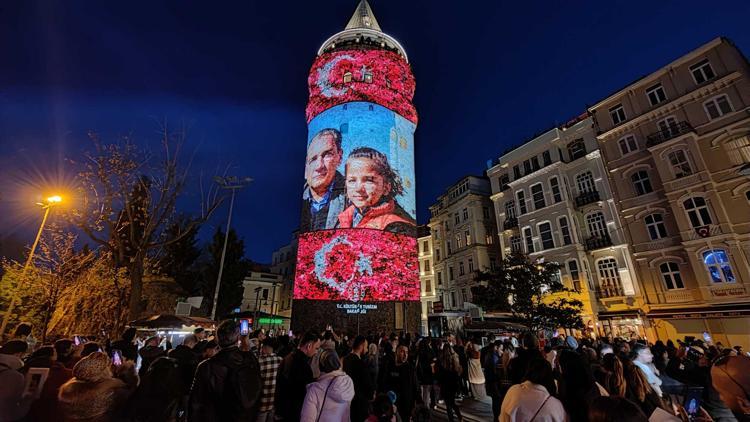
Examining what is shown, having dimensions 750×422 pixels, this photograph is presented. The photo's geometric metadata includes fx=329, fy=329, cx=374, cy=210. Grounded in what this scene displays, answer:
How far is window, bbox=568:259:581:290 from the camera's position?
24.2m

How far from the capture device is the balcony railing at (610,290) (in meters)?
22.7

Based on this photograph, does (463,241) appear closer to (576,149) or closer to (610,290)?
(576,149)

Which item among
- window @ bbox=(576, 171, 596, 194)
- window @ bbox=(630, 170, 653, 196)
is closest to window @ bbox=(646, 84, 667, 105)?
window @ bbox=(630, 170, 653, 196)

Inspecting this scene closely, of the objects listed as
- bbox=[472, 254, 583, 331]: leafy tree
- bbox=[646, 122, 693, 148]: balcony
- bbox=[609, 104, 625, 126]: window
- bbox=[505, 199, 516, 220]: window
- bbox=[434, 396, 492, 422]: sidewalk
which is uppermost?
bbox=[609, 104, 625, 126]: window

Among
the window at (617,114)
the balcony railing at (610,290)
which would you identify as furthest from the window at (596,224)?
the window at (617,114)

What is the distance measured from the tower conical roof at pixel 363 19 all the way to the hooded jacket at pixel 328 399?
39.0 meters

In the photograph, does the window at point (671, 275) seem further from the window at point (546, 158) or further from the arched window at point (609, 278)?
the window at point (546, 158)

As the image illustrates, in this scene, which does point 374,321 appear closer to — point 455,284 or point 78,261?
point 455,284

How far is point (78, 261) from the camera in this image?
830 inches

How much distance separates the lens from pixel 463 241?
37.8m

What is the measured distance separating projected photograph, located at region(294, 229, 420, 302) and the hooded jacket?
73.3 feet

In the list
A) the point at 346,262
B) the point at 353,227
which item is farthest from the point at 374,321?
the point at 353,227

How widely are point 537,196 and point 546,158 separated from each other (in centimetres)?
350

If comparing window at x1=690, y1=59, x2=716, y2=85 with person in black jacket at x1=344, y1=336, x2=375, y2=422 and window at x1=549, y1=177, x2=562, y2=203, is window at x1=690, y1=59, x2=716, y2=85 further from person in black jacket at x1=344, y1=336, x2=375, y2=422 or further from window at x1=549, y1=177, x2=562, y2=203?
person in black jacket at x1=344, y1=336, x2=375, y2=422
